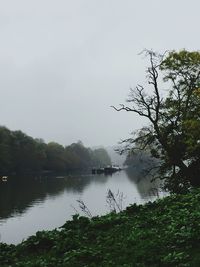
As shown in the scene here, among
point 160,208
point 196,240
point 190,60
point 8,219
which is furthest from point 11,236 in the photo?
point 196,240

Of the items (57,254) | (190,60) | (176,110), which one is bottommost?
(57,254)

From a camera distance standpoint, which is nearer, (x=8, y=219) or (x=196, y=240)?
(x=196, y=240)

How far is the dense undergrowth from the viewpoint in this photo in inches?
452

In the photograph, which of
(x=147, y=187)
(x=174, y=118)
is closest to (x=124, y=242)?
(x=174, y=118)

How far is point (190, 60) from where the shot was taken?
3806 cm

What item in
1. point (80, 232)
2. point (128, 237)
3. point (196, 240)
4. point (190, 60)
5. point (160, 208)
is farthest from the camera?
point (190, 60)

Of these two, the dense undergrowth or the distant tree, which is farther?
the distant tree

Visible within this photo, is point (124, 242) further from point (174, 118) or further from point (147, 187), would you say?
point (147, 187)

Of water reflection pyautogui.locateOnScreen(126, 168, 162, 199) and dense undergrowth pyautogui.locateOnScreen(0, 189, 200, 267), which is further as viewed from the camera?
water reflection pyautogui.locateOnScreen(126, 168, 162, 199)

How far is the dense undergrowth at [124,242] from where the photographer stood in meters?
11.5

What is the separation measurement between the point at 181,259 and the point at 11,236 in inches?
1644

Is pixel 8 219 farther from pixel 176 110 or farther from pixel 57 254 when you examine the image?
pixel 57 254

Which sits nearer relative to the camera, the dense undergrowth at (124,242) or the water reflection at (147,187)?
the dense undergrowth at (124,242)

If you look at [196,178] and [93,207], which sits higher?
[196,178]
